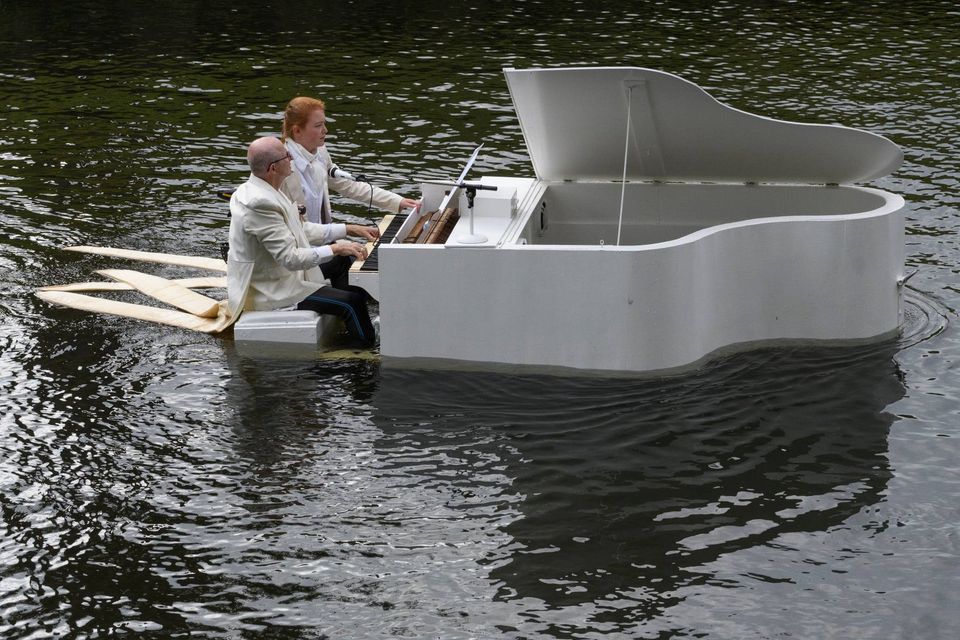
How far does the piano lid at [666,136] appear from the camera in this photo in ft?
26.1

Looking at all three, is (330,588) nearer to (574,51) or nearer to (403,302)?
(403,302)

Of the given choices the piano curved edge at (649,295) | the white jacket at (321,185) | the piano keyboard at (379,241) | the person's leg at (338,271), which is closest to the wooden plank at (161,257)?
the white jacket at (321,185)

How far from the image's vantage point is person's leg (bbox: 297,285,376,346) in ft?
26.9

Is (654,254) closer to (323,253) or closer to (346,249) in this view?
(346,249)

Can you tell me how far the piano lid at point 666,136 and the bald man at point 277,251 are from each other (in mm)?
1505

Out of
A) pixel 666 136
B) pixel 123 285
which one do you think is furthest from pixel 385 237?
pixel 123 285

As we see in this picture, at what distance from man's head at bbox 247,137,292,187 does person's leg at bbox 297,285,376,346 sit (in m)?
0.78

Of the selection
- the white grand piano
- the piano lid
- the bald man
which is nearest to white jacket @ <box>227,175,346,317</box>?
the bald man

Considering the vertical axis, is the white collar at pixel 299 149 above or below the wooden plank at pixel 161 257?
above

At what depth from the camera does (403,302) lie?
25.5 feet

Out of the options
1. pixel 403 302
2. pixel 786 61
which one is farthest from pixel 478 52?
pixel 403 302

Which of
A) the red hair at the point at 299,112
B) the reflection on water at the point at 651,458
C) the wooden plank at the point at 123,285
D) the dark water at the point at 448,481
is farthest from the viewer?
the wooden plank at the point at 123,285

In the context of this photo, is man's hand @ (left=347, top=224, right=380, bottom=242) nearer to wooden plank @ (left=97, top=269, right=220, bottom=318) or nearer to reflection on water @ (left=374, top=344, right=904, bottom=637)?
reflection on water @ (left=374, top=344, right=904, bottom=637)

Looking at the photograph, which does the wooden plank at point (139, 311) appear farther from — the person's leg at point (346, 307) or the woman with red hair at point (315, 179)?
the woman with red hair at point (315, 179)
